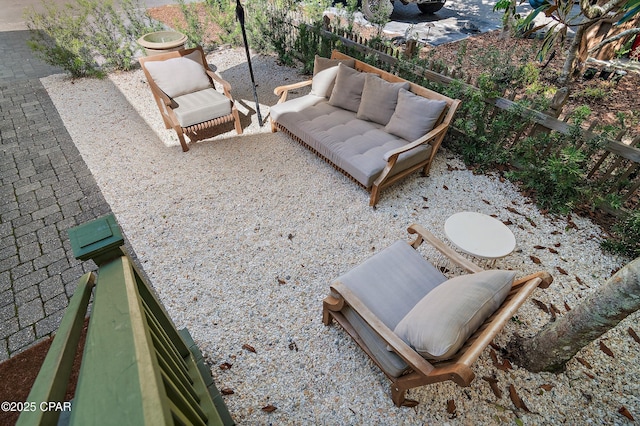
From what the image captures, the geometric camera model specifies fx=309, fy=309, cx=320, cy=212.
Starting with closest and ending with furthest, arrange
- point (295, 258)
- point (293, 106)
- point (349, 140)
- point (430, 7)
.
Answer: point (295, 258) → point (349, 140) → point (293, 106) → point (430, 7)

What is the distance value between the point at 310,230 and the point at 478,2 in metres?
10.9

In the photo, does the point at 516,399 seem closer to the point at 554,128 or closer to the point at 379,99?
the point at 554,128

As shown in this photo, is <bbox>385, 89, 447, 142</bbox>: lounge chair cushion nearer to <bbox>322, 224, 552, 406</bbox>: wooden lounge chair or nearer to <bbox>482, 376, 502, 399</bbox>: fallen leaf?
<bbox>322, 224, 552, 406</bbox>: wooden lounge chair

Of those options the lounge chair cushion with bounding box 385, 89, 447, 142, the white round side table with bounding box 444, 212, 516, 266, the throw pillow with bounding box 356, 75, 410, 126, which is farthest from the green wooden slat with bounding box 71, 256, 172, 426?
the throw pillow with bounding box 356, 75, 410, 126

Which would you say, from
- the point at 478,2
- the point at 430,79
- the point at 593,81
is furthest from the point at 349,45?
the point at 478,2

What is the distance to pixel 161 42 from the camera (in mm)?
5445

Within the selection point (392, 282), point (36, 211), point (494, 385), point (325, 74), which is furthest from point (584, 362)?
point (36, 211)

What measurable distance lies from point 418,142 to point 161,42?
4.98m

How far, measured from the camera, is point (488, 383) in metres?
2.09

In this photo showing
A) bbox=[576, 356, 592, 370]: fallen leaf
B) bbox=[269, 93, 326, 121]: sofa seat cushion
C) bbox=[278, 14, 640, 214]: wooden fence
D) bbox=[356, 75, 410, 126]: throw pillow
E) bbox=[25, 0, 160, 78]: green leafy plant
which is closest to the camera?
bbox=[576, 356, 592, 370]: fallen leaf

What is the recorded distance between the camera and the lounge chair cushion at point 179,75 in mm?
4145

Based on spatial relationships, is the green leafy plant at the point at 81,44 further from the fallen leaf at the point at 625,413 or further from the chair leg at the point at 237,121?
the fallen leaf at the point at 625,413

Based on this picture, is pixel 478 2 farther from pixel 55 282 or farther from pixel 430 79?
pixel 55 282

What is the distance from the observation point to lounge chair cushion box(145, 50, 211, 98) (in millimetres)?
4145
